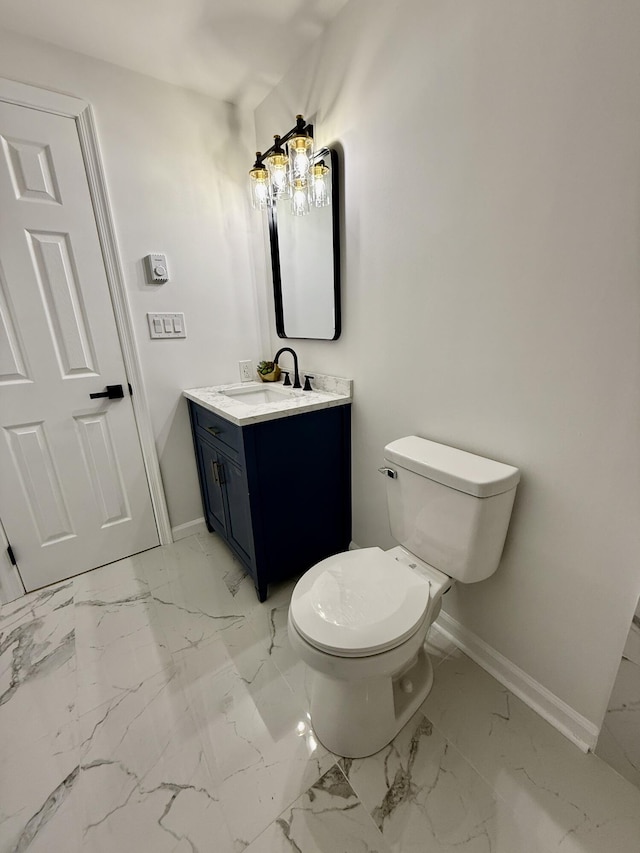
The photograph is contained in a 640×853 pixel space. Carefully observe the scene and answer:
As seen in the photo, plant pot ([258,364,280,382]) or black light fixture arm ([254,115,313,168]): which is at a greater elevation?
black light fixture arm ([254,115,313,168])

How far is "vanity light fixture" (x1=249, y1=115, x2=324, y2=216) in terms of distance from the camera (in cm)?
135

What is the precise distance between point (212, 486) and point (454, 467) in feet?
4.12

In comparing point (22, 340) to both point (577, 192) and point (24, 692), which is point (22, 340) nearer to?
point (24, 692)

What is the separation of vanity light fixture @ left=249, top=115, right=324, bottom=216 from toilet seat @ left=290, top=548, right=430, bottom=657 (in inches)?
56.0

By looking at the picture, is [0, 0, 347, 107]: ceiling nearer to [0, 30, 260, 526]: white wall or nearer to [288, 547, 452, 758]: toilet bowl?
[0, 30, 260, 526]: white wall

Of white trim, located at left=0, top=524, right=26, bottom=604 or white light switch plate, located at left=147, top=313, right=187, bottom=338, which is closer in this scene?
white trim, located at left=0, top=524, right=26, bottom=604

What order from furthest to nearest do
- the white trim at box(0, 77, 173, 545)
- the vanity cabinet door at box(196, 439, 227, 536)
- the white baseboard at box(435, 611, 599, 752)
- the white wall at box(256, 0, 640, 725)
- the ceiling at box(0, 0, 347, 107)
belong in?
the vanity cabinet door at box(196, 439, 227, 536), the white trim at box(0, 77, 173, 545), the ceiling at box(0, 0, 347, 107), the white baseboard at box(435, 611, 599, 752), the white wall at box(256, 0, 640, 725)

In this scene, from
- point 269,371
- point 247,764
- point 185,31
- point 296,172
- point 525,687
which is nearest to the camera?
point 247,764

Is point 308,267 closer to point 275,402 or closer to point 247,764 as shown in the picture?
point 275,402

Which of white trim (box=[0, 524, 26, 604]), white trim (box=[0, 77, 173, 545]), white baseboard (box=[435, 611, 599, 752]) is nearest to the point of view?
white baseboard (box=[435, 611, 599, 752])

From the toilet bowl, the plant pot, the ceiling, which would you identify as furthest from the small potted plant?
the ceiling

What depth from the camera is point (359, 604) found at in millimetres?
968

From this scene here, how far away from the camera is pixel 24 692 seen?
1.20 metres

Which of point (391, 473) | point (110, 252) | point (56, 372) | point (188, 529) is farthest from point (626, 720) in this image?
point (110, 252)
